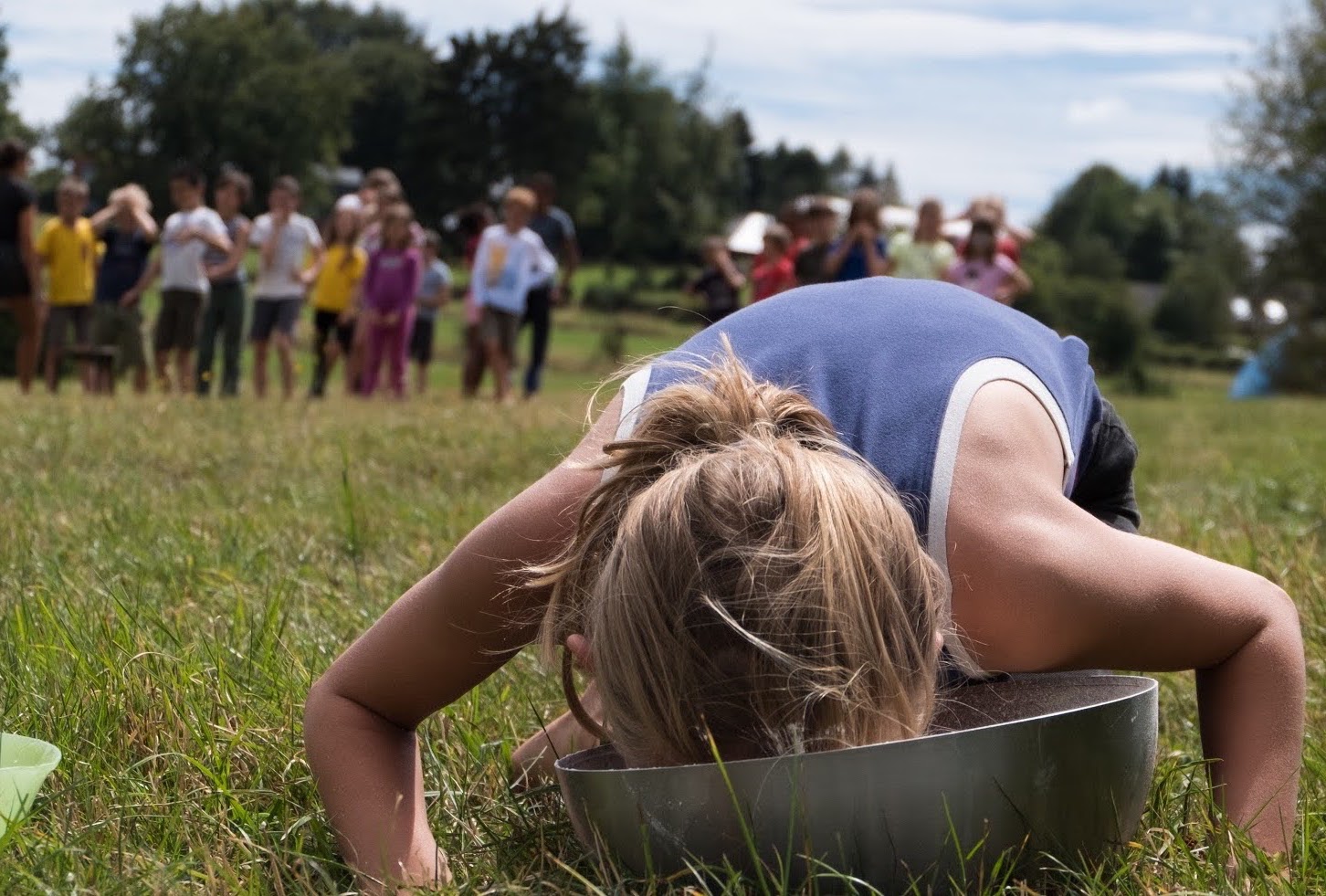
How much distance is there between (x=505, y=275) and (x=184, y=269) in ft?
7.46

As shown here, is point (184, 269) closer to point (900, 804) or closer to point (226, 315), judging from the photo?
point (226, 315)

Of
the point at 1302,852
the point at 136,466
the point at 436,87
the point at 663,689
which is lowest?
the point at 136,466

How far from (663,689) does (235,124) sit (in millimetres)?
61537

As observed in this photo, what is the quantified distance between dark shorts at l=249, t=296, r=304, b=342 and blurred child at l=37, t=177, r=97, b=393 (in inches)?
50.1

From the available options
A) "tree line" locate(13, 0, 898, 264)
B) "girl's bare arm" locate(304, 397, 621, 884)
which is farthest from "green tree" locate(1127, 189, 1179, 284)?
"girl's bare arm" locate(304, 397, 621, 884)

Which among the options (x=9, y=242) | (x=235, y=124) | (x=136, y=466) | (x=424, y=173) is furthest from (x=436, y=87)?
(x=136, y=466)

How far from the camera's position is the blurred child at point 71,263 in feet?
36.9

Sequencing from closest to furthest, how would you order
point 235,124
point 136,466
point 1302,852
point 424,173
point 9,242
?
point 1302,852, point 136,466, point 9,242, point 235,124, point 424,173

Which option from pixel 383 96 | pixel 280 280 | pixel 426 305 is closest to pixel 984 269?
pixel 280 280

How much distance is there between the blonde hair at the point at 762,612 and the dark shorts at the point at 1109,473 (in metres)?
0.84

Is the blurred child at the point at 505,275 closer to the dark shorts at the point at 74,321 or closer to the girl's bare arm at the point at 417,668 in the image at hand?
the dark shorts at the point at 74,321

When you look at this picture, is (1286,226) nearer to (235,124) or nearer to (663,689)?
(235,124)

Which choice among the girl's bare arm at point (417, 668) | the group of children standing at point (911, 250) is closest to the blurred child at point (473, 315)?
the group of children standing at point (911, 250)

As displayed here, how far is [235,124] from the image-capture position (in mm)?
59531
